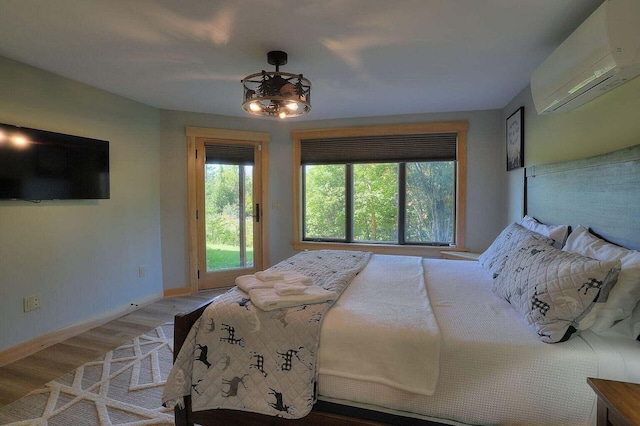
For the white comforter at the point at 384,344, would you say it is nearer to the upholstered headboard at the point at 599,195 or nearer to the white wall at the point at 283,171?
the upholstered headboard at the point at 599,195

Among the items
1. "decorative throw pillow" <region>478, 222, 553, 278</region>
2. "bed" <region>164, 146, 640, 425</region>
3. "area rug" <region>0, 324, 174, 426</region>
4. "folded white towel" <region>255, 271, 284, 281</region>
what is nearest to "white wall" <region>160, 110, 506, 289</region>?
"decorative throw pillow" <region>478, 222, 553, 278</region>

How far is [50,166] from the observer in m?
2.57

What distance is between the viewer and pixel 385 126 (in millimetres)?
3885

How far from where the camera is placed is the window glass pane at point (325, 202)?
13.9ft

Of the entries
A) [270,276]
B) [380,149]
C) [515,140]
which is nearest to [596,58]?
[515,140]

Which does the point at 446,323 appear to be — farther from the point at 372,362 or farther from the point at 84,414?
the point at 84,414

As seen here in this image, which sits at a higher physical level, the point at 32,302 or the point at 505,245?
the point at 505,245

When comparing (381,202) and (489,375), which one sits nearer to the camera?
(489,375)

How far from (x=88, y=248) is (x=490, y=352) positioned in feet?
11.2

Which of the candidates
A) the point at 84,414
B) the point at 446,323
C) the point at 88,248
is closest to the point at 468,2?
the point at 446,323

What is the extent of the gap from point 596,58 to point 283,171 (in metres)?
3.31

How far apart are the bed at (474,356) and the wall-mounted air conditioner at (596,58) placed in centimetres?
38

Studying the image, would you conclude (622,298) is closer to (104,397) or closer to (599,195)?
(599,195)

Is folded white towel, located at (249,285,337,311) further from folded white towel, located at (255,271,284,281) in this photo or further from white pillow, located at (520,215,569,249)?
white pillow, located at (520,215,569,249)
